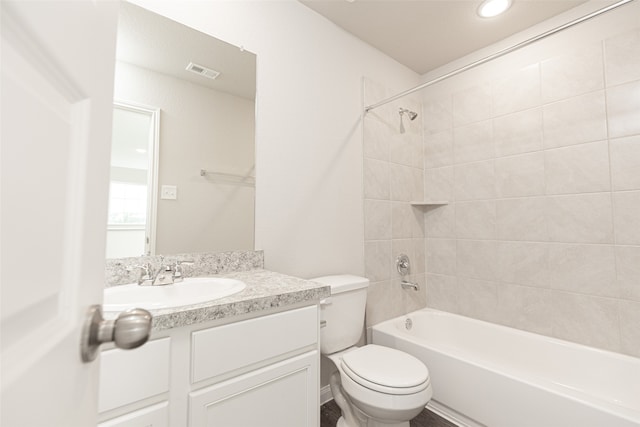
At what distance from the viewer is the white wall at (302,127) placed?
1481 mm

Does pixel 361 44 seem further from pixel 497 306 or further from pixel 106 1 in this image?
pixel 497 306

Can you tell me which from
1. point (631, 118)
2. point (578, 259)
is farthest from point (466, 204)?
point (631, 118)

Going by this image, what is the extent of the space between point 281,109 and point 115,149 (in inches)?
32.9

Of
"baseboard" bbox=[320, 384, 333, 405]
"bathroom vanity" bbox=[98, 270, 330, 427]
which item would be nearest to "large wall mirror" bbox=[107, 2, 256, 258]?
"bathroom vanity" bbox=[98, 270, 330, 427]

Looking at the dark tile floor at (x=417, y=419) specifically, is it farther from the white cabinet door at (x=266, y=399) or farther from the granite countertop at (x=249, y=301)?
the granite countertop at (x=249, y=301)

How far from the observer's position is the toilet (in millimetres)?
1173

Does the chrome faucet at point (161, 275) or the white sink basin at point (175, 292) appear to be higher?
the chrome faucet at point (161, 275)

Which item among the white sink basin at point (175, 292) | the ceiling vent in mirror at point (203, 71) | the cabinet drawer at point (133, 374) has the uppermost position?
the ceiling vent in mirror at point (203, 71)

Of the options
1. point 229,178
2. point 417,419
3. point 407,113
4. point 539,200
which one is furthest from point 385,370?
point 407,113

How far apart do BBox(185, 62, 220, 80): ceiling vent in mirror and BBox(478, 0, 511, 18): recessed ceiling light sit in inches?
63.8

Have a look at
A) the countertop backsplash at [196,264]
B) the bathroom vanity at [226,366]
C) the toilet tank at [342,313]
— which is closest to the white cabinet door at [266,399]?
the bathroom vanity at [226,366]

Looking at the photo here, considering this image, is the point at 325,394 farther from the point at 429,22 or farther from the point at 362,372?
the point at 429,22

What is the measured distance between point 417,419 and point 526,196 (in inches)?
61.7

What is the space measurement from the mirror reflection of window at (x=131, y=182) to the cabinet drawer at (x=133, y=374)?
550 millimetres
